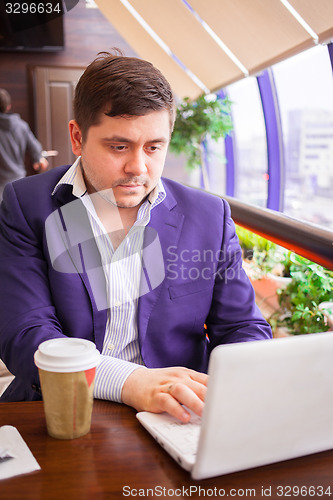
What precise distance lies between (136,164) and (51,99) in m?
7.14

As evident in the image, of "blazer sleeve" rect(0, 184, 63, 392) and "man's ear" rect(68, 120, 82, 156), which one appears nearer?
"blazer sleeve" rect(0, 184, 63, 392)

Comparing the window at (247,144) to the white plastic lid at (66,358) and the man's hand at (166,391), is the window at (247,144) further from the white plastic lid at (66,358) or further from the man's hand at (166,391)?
the white plastic lid at (66,358)

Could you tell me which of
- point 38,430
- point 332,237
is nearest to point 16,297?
point 38,430

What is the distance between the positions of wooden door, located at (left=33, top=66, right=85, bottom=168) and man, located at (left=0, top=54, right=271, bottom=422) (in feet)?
22.2

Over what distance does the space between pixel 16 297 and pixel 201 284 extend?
492 millimetres

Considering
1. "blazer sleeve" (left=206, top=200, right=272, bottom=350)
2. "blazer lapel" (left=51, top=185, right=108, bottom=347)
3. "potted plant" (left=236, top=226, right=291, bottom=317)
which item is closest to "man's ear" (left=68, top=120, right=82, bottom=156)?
"blazer lapel" (left=51, top=185, right=108, bottom=347)

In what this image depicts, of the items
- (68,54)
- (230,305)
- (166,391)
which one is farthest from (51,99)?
(166,391)

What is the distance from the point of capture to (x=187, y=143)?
6688 mm

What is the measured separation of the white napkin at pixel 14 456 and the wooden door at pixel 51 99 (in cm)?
748

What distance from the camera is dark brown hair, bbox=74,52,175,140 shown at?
4.12 ft

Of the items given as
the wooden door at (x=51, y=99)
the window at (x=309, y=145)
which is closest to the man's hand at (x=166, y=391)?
the window at (x=309, y=145)

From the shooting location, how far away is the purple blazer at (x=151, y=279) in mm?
1300

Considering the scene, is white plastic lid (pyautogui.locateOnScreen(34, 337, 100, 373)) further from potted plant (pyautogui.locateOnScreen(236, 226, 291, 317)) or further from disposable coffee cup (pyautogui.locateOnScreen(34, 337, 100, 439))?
potted plant (pyautogui.locateOnScreen(236, 226, 291, 317))

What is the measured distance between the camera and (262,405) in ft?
2.31
